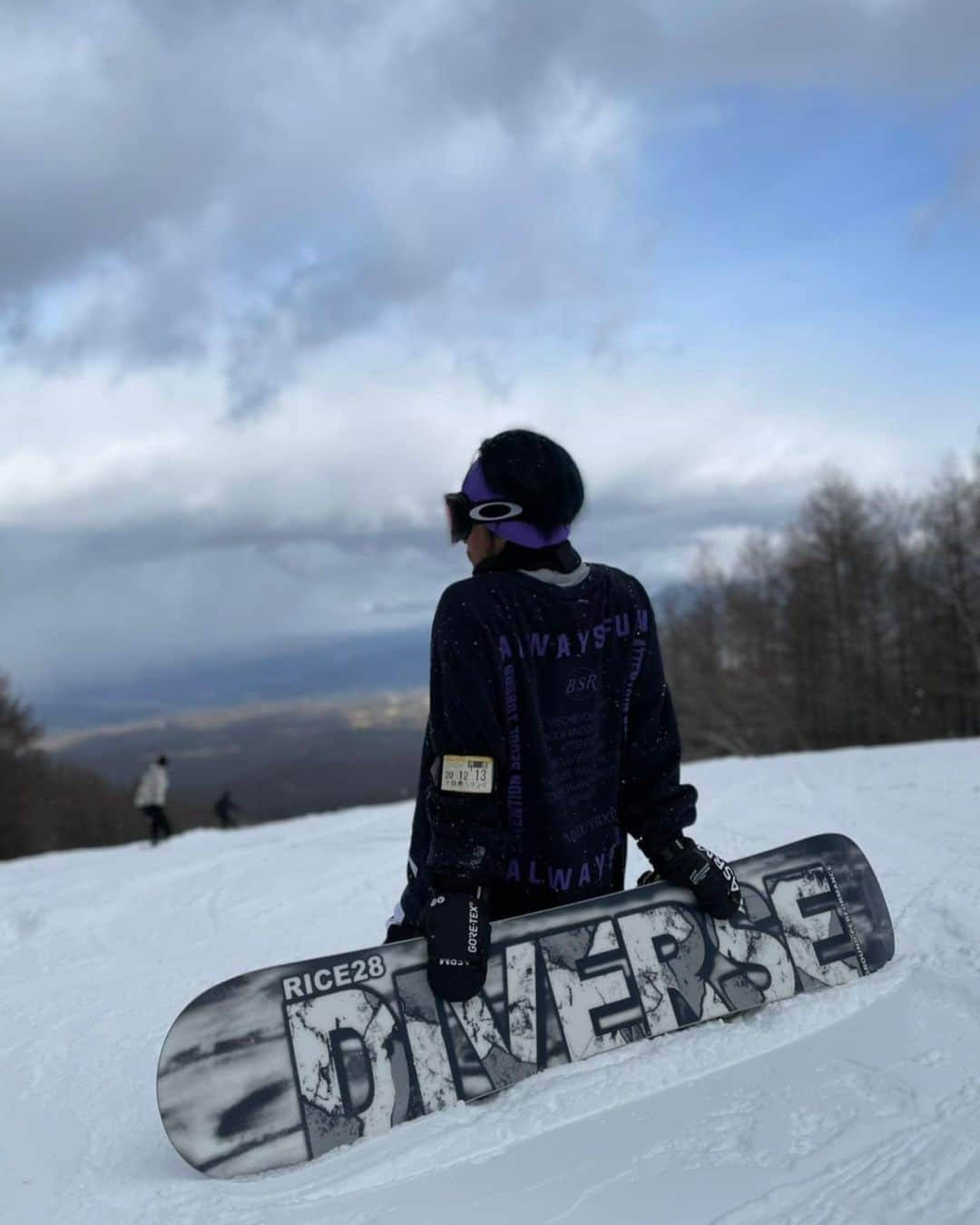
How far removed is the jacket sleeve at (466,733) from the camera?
235cm

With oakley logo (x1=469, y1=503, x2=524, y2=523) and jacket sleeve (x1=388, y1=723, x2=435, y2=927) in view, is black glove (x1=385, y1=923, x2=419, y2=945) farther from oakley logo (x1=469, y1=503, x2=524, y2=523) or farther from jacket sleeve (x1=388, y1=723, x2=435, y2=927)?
oakley logo (x1=469, y1=503, x2=524, y2=523)

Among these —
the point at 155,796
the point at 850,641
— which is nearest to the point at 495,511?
the point at 155,796

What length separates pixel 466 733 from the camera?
93.6 inches

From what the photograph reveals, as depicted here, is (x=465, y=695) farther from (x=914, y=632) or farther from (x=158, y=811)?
(x=914, y=632)

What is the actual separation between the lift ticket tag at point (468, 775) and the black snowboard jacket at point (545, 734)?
2 centimetres

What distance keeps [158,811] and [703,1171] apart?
1288 cm

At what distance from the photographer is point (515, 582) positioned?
2.50 metres

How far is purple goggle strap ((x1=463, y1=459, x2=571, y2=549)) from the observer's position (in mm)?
2545

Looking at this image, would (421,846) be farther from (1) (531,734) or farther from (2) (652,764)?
(2) (652,764)

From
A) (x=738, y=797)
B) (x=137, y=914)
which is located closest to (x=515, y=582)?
(x=137, y=914)

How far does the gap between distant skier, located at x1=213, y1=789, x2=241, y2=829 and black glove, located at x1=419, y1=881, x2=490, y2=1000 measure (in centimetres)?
1739

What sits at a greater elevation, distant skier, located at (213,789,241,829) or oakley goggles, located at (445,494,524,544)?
oakley goggles, located at (445,494,524,544)

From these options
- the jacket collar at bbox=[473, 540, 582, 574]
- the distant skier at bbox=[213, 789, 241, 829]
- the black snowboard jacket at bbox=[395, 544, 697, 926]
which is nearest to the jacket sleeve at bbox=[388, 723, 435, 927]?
the black snowboard jacket at bbox=[395, 544, 697, 926]

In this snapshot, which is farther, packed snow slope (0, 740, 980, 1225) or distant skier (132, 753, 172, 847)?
distant skier (132, 753, 172, 847)
